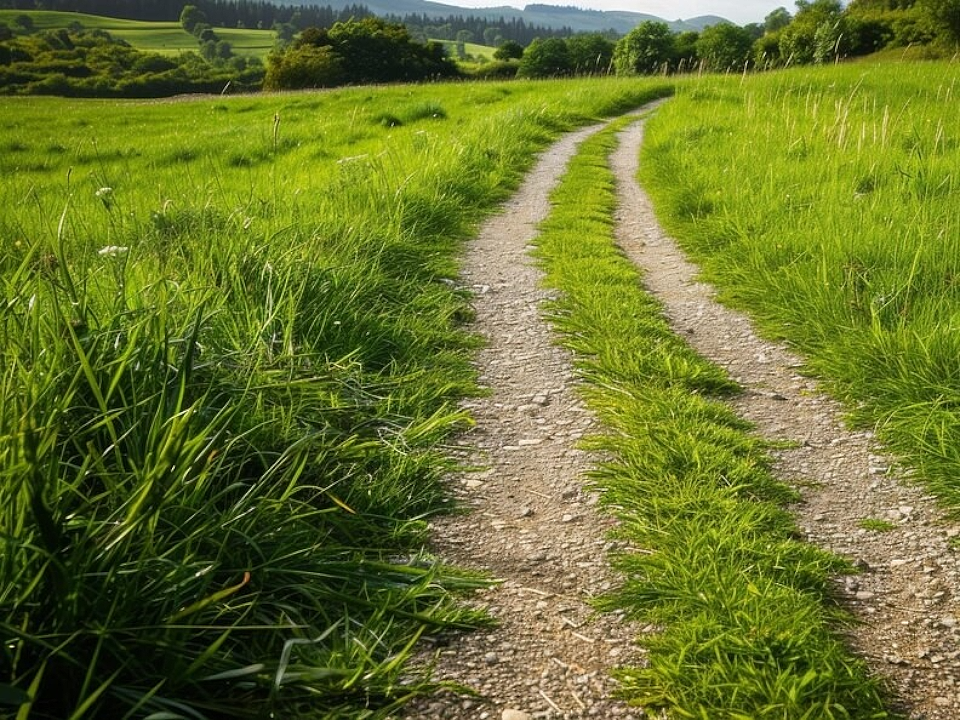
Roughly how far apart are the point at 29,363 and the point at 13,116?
21205 millimetres

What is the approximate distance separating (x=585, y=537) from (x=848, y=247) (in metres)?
4.10

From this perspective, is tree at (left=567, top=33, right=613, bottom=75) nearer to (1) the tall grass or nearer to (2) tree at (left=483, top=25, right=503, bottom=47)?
(1) the tall grass

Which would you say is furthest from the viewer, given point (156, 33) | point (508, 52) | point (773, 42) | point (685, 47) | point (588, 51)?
point (156, 33)

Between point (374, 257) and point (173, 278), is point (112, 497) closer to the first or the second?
point (173, 278)

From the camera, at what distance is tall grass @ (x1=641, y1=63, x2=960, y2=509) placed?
161 inches

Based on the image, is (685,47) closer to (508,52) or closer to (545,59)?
(545,59)

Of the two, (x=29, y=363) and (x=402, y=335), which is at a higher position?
(x=29, y=363)

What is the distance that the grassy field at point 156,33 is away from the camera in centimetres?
6119

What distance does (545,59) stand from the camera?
6022 centimetres

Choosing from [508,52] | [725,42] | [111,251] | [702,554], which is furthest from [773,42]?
[702,554]

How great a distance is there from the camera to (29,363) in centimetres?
271

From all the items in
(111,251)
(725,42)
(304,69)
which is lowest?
(111,251)

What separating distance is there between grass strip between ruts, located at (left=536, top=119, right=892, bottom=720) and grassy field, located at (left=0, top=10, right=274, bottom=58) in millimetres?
63910

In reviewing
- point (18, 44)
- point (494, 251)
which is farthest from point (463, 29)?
point (494, 251)
